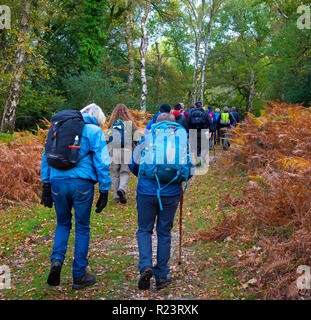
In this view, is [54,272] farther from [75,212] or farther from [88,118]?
[88,118]

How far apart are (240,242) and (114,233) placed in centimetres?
252

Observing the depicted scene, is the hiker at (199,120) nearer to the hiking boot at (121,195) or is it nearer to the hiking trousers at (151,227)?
the hiking boot at (121,195)

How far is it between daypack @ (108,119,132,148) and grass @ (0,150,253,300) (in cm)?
159

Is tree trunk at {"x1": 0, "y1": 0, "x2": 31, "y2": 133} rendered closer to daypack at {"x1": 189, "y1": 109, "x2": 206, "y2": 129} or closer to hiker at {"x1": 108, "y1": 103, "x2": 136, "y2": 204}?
daypack at {"x1": 189, "y1": 109, "x2": 206, "y2": 129}

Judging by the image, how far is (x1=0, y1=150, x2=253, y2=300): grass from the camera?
15.6ft

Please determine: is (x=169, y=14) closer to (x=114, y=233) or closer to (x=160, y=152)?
(x=114, y=233)

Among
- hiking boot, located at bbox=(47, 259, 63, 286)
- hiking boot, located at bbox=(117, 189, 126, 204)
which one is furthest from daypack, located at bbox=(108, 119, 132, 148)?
hiking boot, located at bbox=(47, 259, 63, 286)

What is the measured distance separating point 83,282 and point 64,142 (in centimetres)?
185

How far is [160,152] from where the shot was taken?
4.57 m

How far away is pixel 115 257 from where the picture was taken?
6.00 m

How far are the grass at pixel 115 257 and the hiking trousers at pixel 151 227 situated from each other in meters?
0.44

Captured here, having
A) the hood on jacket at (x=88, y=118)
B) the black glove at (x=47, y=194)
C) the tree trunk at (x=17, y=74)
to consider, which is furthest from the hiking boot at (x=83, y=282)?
the tree trunk at (x=17, y=74)
